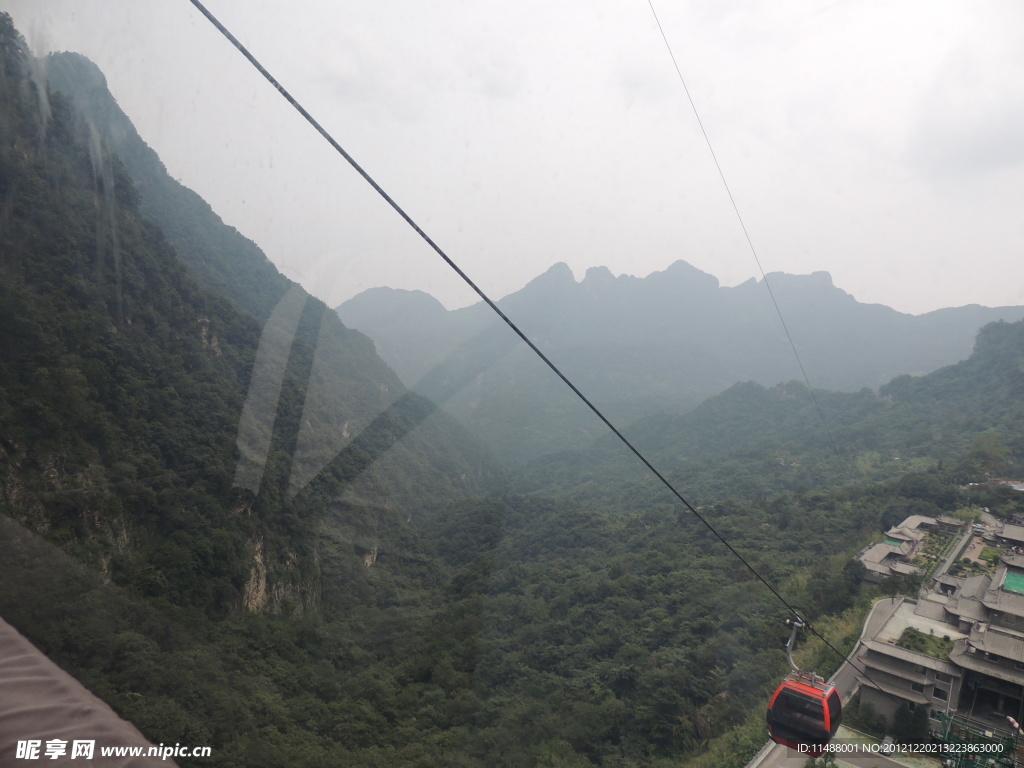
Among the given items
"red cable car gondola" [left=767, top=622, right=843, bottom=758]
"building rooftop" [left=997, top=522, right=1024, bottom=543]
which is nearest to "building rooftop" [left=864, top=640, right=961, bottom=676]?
"red cable car gondola" [left=767, top=622, right=843, bottom=758]

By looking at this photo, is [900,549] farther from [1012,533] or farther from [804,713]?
[804,713]

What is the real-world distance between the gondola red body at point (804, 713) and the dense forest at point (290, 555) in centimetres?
247

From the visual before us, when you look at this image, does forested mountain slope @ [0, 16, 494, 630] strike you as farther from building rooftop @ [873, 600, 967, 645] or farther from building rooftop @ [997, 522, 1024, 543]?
building rooftop @ [997, 522, 1024, 543]

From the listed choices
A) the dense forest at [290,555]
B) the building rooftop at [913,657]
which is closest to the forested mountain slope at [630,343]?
the dense forest at [290,555]

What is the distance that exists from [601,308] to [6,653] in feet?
285

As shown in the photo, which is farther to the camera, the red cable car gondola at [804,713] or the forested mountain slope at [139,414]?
the forested mountain slope at [139,414]

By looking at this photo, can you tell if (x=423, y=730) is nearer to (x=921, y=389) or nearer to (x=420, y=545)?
(x=420, y=545)

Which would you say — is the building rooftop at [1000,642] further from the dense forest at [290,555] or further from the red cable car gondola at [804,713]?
the red cable car gondola at [804,713]

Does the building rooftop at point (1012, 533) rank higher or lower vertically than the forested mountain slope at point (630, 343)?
lower

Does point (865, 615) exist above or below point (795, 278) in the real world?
below

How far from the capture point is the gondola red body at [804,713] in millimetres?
4570

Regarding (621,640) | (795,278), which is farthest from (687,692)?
(795,278)

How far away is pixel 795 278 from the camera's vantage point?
8194 centimetres

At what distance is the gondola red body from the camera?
4570mm
